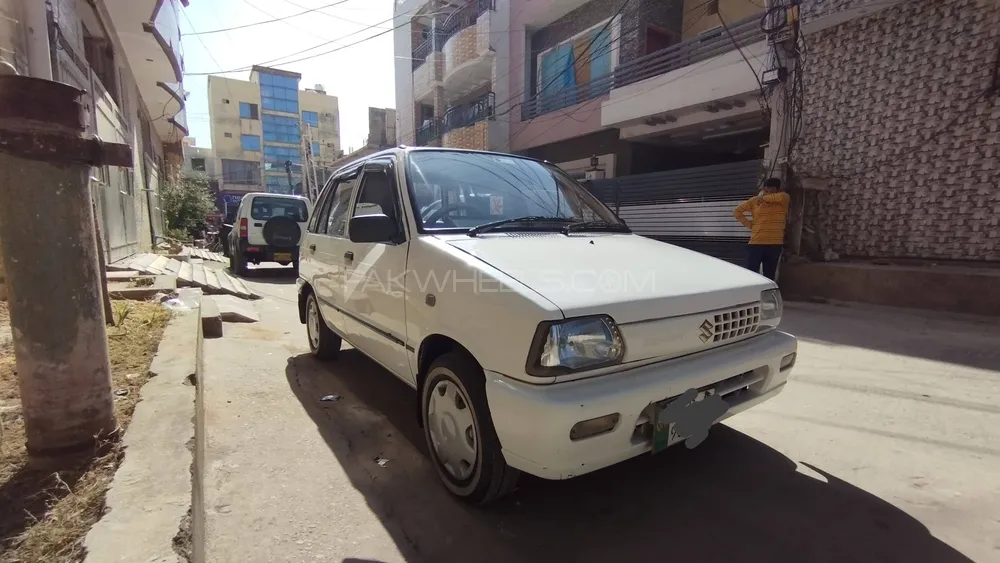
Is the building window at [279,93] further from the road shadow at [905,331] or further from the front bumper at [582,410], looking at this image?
the front bumper at [582,410]

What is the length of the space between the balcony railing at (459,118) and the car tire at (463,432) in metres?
13.7

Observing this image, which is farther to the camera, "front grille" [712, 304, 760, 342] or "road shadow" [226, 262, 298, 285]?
"road shadow" [226, 262, 298, 285]

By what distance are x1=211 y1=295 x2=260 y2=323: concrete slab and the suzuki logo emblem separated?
514 cm

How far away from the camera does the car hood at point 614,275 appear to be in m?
1.82

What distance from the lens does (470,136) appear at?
15.7 metres

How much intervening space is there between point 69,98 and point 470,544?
232 cm

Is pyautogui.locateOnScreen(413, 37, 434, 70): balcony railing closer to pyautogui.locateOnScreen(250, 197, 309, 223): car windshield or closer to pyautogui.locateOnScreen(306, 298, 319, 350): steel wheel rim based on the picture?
pyautogui.locateOnScreen(250, 197, 309, 223): car windshield

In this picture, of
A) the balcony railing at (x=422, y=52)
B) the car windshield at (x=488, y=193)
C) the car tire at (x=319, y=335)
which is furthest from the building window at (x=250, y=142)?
the car windshield at (x=488, y=193)

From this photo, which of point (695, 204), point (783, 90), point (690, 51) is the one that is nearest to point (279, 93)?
point (690, 51)

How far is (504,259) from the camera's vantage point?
2086 mm

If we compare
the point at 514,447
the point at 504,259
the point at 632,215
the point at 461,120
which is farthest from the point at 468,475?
the point at 461,120

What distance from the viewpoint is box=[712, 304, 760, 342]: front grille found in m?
2.06

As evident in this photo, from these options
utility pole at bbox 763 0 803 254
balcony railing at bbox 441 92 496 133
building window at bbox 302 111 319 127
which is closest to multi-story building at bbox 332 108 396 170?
balcony railing at bbox 441 92 496 133

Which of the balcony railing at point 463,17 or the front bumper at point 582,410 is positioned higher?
the balcony railing at point 463,17
